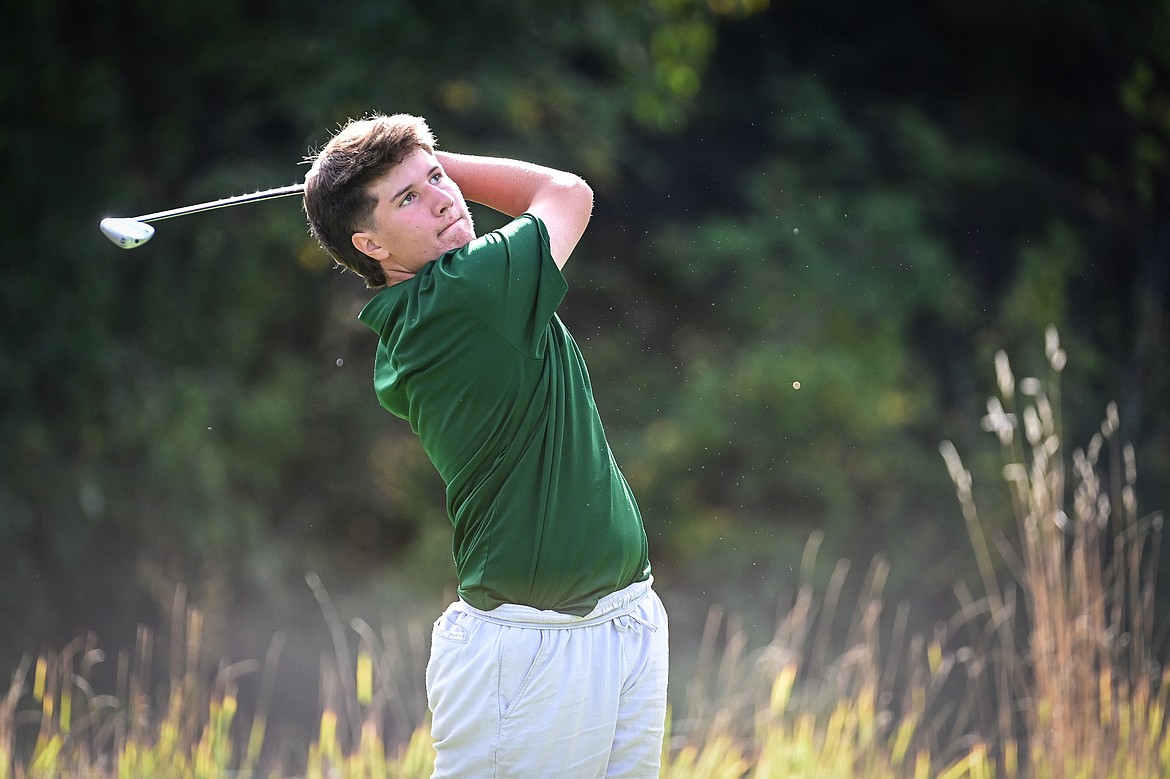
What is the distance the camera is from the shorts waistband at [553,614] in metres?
1.86

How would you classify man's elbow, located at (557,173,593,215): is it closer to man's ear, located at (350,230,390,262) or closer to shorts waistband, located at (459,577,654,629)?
man's ear, located at (350,230,390,262)

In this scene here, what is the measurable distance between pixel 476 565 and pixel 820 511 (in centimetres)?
538

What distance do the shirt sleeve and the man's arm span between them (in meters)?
0.06

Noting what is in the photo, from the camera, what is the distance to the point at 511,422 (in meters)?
1.85

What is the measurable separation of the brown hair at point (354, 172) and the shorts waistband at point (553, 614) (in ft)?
1.80

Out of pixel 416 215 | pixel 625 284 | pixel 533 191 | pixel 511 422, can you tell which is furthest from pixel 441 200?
pixel 625 284

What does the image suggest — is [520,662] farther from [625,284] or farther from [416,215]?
[625,284]

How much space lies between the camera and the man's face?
75.0 inches

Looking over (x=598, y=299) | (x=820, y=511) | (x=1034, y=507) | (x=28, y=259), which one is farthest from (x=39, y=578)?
(x=1034, y=507)

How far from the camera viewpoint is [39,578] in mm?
6445

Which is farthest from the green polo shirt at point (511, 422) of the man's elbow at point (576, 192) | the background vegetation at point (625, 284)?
the background vegetation at point (625, 284)

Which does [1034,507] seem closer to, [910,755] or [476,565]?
[910,755]

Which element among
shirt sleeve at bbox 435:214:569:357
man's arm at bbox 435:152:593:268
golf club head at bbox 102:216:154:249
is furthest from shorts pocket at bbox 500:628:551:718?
golf club head at bbox 102:216:154:249

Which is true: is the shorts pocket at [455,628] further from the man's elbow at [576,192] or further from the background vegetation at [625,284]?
the background vegetation at [625,284]
